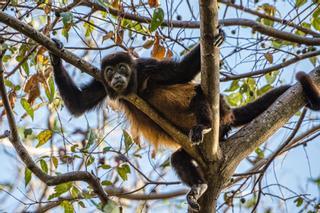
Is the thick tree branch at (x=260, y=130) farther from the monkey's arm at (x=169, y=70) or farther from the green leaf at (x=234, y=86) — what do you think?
the green leaf at (x=234, y=86)

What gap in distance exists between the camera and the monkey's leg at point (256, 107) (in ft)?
19.9

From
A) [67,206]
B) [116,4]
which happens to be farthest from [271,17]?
[67,206]

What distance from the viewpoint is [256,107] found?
6.15 m

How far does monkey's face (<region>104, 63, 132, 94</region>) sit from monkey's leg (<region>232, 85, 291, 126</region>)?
4.57 ft

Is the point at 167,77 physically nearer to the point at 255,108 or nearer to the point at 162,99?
the point at 162,99

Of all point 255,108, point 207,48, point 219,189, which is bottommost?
point 219,189

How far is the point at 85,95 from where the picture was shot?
6.31 m

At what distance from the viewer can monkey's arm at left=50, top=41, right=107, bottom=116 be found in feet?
19.5

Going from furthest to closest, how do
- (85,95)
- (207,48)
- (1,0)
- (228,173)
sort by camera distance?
(85,95) < (1,0) < (228,173) < (207,48)

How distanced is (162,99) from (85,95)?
38.6 inches

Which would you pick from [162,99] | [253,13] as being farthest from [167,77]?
[253,13]

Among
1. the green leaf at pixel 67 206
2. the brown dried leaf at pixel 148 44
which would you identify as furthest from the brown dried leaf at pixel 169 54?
the green leaf at pixel 67 206

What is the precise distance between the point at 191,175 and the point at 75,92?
69.3 inches

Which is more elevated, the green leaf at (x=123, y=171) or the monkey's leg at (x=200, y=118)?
the monkey's leg at (x=200, y=118)
